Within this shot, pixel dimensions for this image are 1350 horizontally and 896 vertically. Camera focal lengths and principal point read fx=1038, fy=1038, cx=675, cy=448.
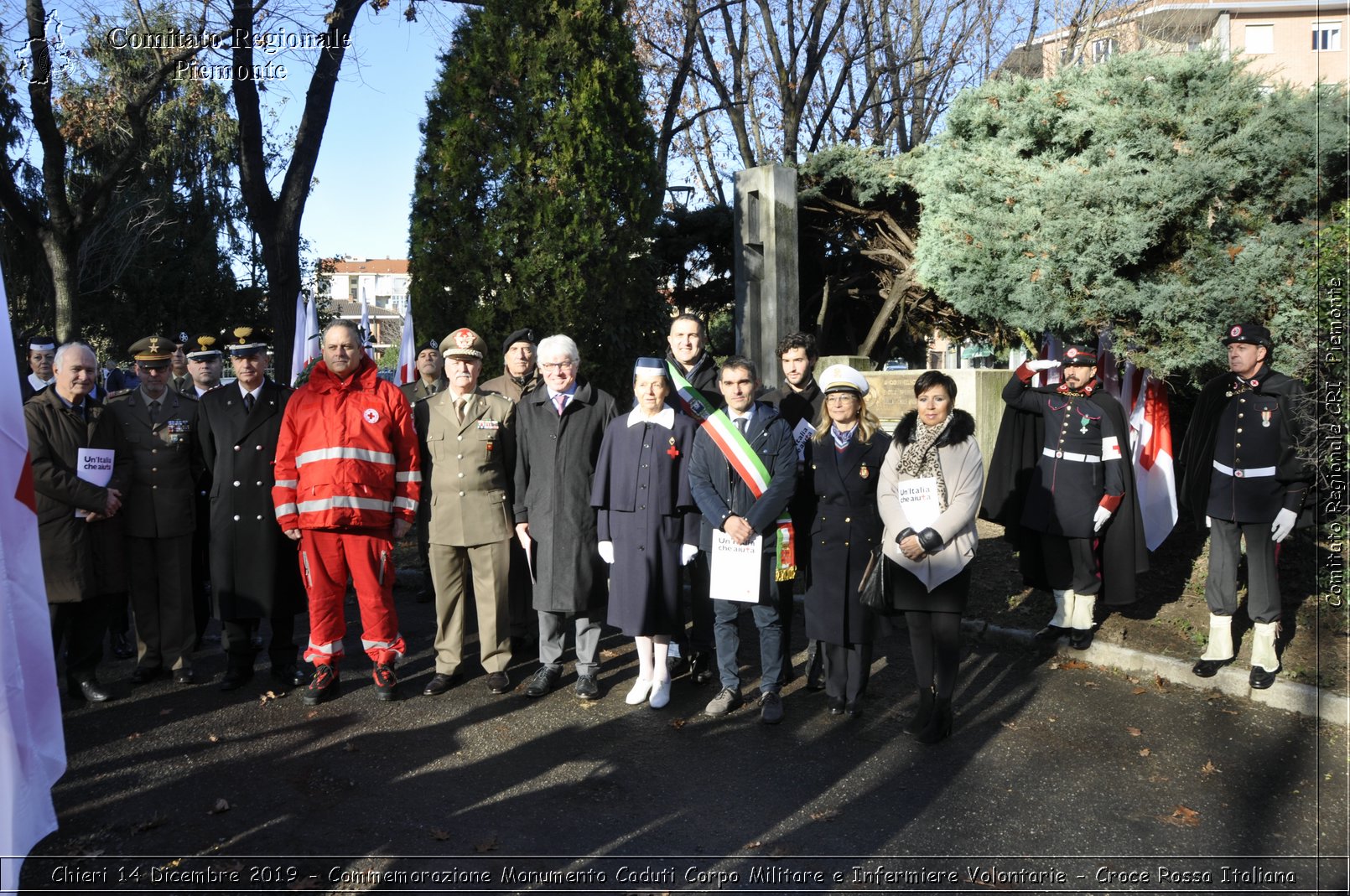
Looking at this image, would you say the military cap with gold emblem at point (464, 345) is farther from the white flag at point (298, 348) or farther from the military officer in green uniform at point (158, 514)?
the white flag at point (298, 348)

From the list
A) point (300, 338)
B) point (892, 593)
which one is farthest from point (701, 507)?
point (300, 338)

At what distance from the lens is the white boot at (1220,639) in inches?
240

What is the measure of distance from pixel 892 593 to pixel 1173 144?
4170 mm

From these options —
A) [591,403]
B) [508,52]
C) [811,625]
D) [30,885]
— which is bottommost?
[30,885]

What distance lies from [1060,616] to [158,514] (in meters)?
5.84

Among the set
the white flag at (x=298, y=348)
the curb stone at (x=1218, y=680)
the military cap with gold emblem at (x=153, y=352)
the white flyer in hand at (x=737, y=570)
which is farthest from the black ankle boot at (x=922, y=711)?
the white flag at (x=298, y=348)

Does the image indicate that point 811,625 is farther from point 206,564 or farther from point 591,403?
point 206,564

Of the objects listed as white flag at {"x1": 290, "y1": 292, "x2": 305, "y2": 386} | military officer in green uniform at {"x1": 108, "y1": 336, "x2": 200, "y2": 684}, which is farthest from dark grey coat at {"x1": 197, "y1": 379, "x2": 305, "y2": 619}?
white flag at {"x1": 290, "y1": 292, "x2": 305, "y2": 386}

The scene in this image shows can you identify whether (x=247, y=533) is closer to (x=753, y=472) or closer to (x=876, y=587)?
(x=753, y=472)

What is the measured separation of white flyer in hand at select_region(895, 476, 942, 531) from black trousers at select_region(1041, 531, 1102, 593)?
79.1 inches

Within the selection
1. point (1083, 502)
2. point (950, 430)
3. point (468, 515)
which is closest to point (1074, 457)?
point (1083, 502)

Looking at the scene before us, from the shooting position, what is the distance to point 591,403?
21.2 feet

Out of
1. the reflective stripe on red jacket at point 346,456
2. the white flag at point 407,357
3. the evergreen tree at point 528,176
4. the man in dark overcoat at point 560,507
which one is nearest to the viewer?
the reflective stripe on red jacket at point 346,456

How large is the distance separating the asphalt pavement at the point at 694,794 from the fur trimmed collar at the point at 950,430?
60.9 inches
